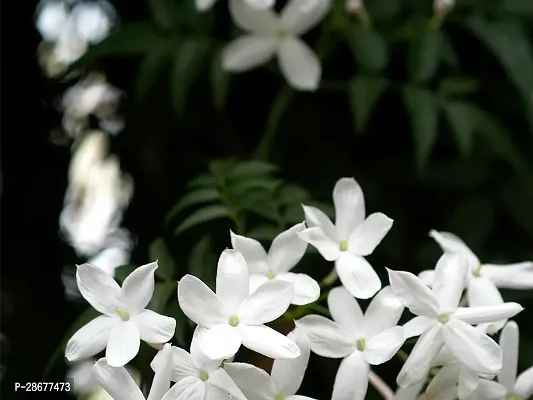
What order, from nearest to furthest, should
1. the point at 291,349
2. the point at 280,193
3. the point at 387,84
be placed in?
the point at 291,349 → the point at 280,193 → the point at 387,84

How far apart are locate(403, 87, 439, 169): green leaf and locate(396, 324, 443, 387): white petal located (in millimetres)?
234

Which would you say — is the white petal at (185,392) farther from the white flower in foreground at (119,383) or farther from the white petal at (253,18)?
the white petal at (253,18)

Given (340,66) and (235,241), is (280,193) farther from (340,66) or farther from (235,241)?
(340,66)

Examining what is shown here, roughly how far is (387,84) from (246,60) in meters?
0.15

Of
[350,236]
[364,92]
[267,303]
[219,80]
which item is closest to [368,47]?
[364,92]

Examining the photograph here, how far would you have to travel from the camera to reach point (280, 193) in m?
0.62

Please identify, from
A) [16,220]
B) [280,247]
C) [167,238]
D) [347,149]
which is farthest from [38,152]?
[280,247]

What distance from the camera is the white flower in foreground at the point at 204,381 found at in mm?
430

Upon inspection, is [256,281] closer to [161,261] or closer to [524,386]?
[161,261]

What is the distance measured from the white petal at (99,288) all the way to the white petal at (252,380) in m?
0.09

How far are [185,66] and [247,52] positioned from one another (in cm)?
7

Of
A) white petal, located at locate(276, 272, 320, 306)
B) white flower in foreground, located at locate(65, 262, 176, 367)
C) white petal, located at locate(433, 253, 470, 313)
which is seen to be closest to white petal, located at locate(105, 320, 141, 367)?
white flower in foreground, located at locate(65, 262, 176, 367)

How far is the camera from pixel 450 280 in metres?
0.49

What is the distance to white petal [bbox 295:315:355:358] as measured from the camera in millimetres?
469
